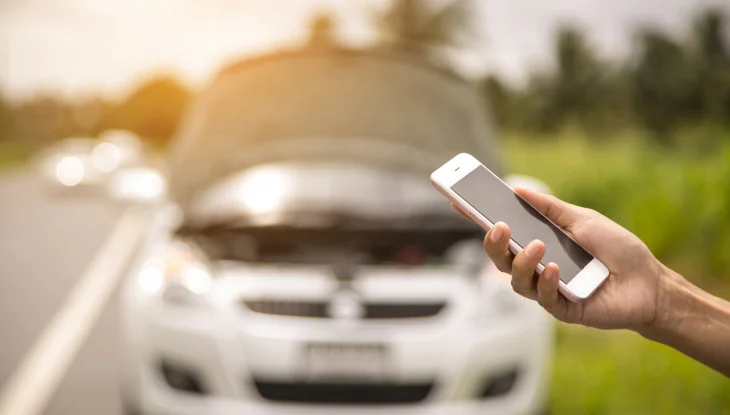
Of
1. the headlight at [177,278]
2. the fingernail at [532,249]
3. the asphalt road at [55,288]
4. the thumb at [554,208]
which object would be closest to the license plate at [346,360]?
the headlight at [177,278]

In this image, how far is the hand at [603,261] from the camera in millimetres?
1844

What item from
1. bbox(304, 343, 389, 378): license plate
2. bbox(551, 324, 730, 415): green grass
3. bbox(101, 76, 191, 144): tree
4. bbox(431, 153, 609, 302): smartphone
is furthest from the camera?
bbox(101, 76, 191, 144): tree

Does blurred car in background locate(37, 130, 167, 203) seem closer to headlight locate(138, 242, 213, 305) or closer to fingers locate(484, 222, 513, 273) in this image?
headlight locate(138, 242, 213, 305)

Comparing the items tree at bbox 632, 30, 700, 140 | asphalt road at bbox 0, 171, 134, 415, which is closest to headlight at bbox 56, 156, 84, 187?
asphalt road at bbox 0, 171, 134, 415

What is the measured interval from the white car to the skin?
49.2 inches

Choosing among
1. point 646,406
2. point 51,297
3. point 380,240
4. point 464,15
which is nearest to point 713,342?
point 380,240

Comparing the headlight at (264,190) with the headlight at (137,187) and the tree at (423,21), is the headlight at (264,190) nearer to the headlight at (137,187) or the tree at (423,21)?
the headlight at (137,187)

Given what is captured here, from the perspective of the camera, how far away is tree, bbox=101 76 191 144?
252ft

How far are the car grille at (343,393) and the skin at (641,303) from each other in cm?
133

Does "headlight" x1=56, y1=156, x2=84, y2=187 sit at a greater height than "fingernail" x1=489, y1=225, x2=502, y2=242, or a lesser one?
greater

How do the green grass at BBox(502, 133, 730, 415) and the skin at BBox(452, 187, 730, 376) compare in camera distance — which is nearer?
the skin at BBox(452, 187, 730, 376)

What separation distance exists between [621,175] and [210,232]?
798 centimetres

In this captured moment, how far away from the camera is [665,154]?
31.1 ft

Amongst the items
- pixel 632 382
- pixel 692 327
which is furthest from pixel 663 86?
pixel 692 327
